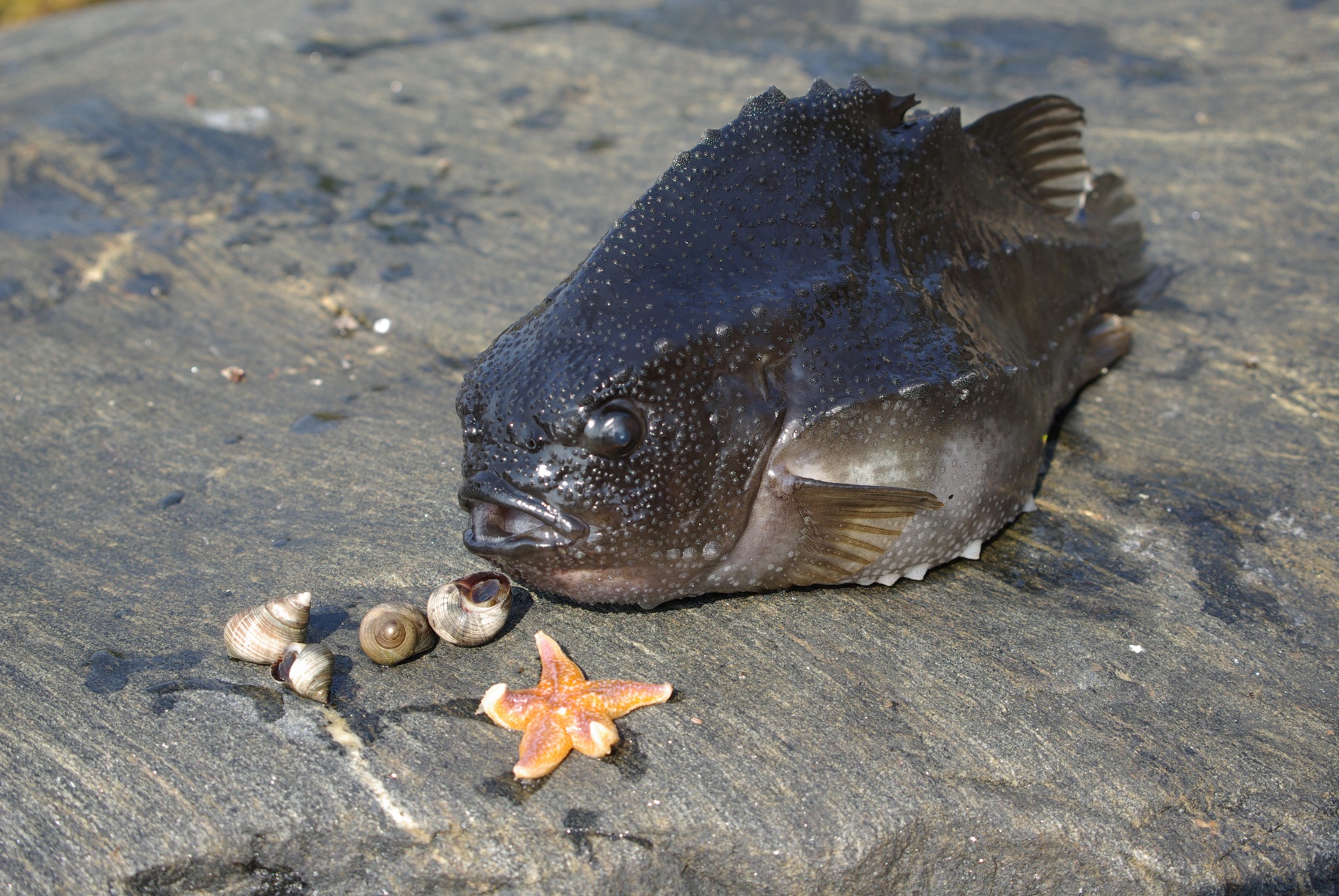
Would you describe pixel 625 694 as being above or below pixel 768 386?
below

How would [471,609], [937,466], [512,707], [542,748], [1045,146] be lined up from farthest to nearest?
[1045,146], [937,466], [471,609], [512,707], [542,748]

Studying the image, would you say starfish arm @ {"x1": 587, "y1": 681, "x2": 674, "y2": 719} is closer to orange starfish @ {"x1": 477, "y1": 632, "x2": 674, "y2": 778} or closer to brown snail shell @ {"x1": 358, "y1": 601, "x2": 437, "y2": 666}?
orange starfish @ {"x1": 477, "y1": 632, "x2": 674, "y2": 778}

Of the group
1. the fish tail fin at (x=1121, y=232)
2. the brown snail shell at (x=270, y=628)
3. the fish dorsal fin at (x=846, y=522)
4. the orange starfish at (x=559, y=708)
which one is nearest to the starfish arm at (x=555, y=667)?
the orange starfish at (x=559, y=708)

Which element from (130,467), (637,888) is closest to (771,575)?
(637,888)

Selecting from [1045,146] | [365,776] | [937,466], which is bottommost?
[365,776]

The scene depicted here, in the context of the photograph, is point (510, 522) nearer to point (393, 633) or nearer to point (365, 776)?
point (393, 633)

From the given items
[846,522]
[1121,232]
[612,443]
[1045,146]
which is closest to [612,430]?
[612,443]

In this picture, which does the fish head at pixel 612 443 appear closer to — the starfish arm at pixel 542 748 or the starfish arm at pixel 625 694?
the starfish arm at pixel 625 694
